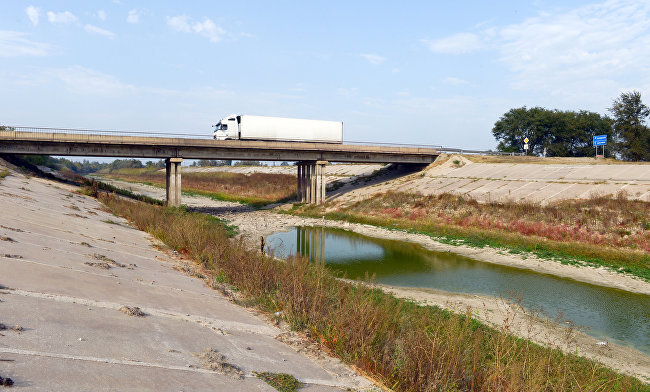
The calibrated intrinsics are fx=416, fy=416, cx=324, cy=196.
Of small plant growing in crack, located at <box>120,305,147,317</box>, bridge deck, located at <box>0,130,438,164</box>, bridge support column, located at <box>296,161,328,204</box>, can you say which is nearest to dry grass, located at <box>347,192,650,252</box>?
bridge support column, located at <box>296,161,328,204</box>

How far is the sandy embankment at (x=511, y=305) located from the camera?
12.2m

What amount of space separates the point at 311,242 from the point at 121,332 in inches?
1009

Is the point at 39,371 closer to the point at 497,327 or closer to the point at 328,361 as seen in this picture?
the point at 328,361

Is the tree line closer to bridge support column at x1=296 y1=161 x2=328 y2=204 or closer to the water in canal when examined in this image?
bridge support column at x1=296 y1=161 x2=328 y2=204

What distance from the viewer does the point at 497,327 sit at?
13.7 metres

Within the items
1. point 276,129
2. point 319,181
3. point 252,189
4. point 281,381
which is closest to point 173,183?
point 276,129

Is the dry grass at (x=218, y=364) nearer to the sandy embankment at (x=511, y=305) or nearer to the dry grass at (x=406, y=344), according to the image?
the dry grass at (x=406, y=344)

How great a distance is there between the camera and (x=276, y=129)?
5353cm

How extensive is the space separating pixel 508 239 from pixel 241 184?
2176 inches

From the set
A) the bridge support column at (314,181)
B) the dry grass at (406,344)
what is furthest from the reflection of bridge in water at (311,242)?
the dry grass at (406,344)

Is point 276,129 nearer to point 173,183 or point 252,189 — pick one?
point 173,183

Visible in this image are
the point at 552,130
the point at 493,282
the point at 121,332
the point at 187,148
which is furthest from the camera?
the point at 552,130

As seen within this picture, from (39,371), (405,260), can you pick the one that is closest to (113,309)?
(39,371)

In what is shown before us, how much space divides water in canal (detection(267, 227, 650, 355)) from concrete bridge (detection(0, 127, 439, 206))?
1600cm
